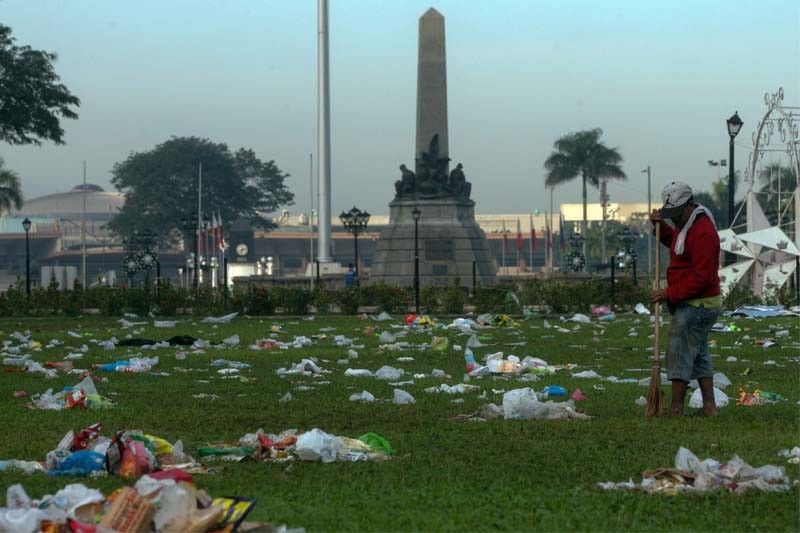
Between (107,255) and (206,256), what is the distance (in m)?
61.8

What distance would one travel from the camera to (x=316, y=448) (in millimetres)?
9867

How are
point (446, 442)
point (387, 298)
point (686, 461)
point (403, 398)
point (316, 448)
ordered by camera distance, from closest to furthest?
point (686, 461), point (316, 448), point (446, 442), point (403, 398), point (387, 298)

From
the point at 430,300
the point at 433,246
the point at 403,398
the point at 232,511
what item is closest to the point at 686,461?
the point at 232,511

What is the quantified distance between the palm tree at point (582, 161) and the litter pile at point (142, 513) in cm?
10095

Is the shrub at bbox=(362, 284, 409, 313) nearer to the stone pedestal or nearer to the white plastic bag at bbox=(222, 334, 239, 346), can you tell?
the stone pedestal

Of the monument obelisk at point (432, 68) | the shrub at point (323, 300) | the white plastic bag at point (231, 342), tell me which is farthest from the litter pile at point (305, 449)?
the monument obelisk at point (432, 68)

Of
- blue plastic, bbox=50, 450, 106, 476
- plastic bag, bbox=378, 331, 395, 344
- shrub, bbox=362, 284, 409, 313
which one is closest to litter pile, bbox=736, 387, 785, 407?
blue plastic, bbox=50, 450, 106, 476

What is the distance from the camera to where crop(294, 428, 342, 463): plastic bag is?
9867 mm

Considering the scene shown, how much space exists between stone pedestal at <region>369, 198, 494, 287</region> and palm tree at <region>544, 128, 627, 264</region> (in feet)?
158

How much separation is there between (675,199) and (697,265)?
0.52 metres

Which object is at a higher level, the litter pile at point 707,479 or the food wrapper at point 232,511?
the food wrapper at point 232,511

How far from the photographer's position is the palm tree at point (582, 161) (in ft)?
353

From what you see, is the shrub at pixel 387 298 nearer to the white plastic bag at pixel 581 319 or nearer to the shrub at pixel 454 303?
the shrub at pixel 454 303

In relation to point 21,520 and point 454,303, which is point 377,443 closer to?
point 21,520
